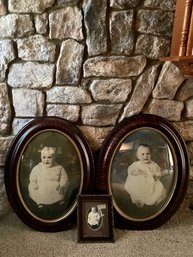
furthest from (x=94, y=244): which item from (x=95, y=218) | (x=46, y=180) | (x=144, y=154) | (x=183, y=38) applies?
(x=183, y=38)

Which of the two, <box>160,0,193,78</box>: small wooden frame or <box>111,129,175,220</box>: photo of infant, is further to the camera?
<box>111,129,175,220</box>: photo of infant

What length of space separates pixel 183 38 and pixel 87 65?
0.46m

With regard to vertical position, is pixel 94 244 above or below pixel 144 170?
Answer: below

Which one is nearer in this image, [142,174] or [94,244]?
[94,244]

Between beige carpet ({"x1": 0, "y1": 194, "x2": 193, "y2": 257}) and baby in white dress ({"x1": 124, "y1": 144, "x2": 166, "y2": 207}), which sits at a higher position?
baby in white dress ({"x1": 124, "y1": 144, "x2": 166, "y2": 207})

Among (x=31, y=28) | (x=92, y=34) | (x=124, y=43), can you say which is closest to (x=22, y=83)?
(x=31, y=28)

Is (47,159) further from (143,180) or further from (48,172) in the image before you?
(143,180)

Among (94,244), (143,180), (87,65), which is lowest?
(94,244)

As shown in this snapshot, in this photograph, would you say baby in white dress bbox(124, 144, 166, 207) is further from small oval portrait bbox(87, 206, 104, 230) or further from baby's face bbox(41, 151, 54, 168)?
baby's face bbox(41, 151, 54, 168)

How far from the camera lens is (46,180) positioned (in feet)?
4.80

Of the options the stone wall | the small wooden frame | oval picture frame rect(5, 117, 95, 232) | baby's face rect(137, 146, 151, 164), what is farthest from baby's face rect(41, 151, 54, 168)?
the small wooden frame

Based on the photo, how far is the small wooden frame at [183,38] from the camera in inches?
50.8

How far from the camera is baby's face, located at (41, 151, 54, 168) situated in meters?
1.46

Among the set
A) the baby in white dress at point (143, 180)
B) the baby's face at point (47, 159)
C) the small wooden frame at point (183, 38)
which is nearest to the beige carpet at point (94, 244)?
the baby in white dress at point (143, 180)
